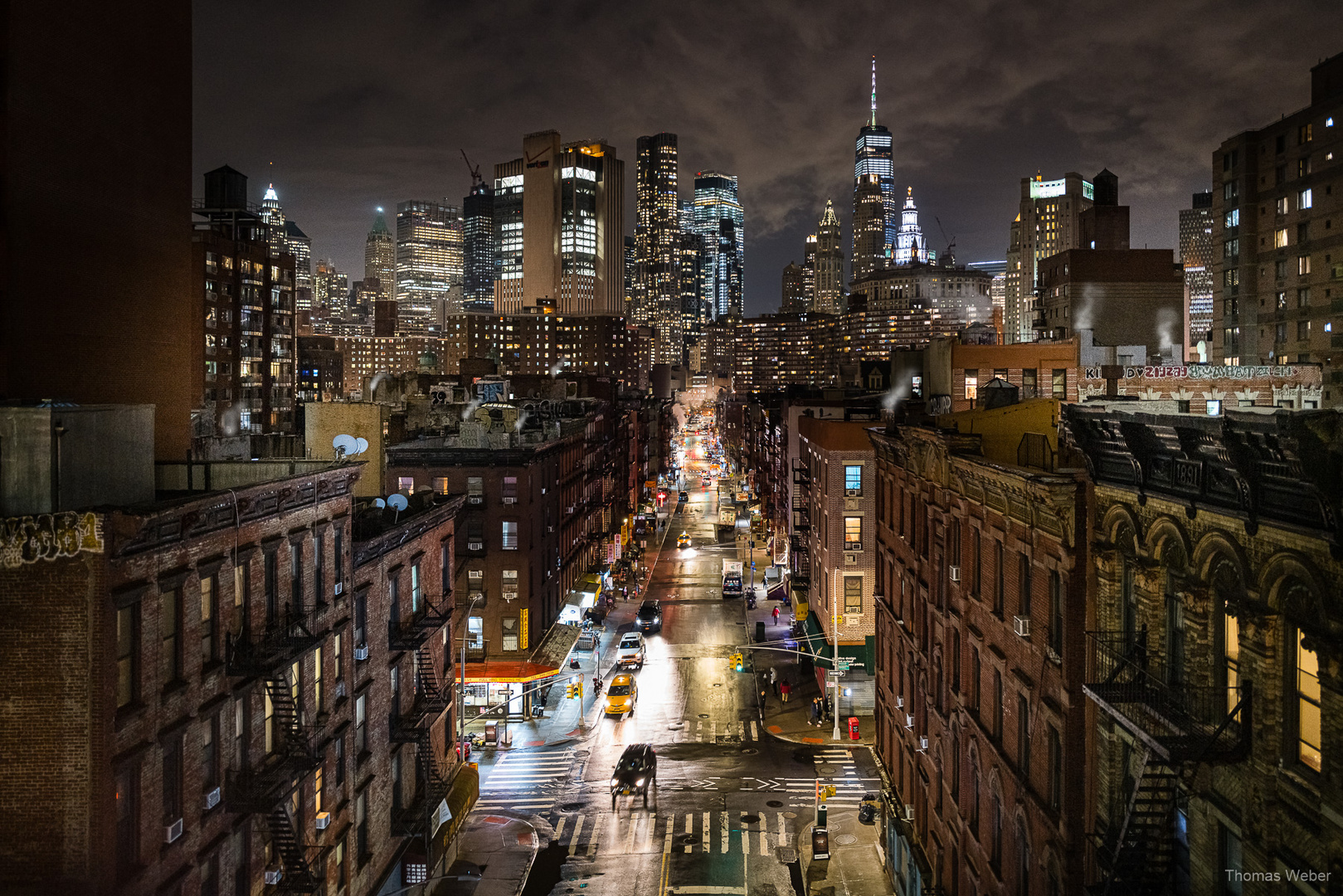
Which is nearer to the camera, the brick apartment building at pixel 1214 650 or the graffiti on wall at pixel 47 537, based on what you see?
the brick apartment building at pixel 1214 650

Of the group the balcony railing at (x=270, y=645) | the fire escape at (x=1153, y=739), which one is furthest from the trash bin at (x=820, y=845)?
the balcony railing at (x=270, y=645)

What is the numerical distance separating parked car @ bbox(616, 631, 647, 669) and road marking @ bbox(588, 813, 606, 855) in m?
21.5

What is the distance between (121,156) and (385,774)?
917 inches

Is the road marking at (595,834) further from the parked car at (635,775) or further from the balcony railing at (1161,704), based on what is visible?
the balcony railing at (1161,704)

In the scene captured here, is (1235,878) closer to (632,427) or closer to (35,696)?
(35,696)

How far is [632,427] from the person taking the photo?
457 ft

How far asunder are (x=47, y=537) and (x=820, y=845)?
29251mm

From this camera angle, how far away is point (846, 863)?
119ft

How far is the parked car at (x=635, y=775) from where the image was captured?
41.8 metres

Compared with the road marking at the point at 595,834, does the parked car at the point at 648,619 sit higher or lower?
higher

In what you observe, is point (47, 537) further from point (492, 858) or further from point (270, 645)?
point (492, 858)

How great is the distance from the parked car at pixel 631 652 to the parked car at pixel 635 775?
17.9 meters

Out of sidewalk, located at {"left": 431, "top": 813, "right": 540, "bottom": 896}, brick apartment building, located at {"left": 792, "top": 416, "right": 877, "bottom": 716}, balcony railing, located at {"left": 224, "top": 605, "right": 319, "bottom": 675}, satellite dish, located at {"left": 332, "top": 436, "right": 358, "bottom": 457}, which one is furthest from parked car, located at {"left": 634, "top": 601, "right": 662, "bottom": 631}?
balcony railing, located at {"left": 224, "top": 605, "right": 319, "bottom": 675}

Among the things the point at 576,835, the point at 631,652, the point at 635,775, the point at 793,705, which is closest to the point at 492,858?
the point at 576,835
